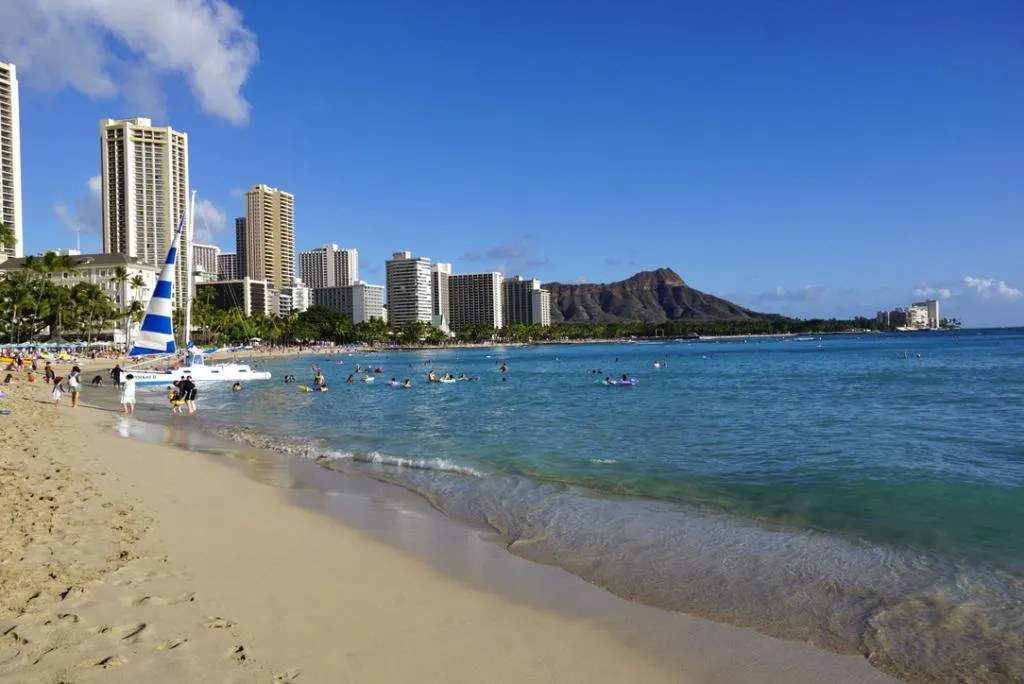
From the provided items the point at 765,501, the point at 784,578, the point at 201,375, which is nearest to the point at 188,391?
the point at 201,375

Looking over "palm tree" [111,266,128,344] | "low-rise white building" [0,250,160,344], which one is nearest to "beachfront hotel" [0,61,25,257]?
"low-rise white building" [0,250,160,344]

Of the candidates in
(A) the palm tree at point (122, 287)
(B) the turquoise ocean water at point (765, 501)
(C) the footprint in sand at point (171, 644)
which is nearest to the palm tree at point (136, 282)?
(A) the palm tree at point (122, 287)

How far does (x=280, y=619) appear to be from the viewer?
581cm

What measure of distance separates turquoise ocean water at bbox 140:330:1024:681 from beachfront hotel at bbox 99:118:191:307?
151365 millimetres

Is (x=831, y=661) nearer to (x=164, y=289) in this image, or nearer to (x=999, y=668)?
(x=999, y=668)

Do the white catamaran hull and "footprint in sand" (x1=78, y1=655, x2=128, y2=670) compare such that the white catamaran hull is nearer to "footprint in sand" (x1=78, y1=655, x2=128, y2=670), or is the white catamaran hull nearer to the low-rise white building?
"footprint in sand" (x1=78, y1=655, x2=128, y2=670)

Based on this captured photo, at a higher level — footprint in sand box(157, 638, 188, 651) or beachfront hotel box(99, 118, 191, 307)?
beachfront hotel box(99, 118, 191, 307)

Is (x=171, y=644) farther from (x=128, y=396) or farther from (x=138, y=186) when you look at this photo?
(x=138, y=186)

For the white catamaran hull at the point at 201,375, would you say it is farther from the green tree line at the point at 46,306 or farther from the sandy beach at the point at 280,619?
the green tree line at the point at 46,306

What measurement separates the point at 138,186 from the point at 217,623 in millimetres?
177249

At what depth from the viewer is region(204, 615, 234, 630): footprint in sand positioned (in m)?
5.50

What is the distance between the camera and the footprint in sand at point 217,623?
18.0ft

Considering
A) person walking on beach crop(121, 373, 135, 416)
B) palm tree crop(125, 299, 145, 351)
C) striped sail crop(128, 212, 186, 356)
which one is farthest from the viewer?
palm tree crop(125, 299, 145, 351)

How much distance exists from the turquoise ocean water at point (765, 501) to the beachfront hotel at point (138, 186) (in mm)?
151365
